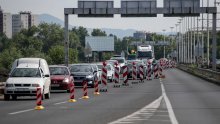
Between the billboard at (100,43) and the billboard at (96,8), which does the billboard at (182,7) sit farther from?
the billboard at (100,43)

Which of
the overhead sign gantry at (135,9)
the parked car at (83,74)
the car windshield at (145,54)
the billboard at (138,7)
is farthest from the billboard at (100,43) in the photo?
the parked car at (83,74)

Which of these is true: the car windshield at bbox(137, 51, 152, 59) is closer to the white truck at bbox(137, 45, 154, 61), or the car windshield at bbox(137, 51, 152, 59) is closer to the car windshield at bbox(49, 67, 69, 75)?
the white truck at bbox(137, 45, 154, 61)

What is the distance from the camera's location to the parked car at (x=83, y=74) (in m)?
Answer: 44.1

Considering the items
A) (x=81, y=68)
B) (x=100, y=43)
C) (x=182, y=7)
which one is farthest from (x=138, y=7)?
(x=100, y=43)

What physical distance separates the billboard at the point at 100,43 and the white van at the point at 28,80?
105 meters

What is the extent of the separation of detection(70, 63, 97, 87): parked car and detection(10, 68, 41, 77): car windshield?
13695mm

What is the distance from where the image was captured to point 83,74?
4416 cm

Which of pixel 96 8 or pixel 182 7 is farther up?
pixel 182 7

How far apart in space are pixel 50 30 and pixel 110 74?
134m

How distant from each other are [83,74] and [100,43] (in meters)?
94.5

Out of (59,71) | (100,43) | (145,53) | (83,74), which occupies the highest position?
(100,43)

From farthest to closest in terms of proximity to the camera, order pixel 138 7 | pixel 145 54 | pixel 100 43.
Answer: pixel 100 43 → pixel 145 54 → pixel 138 7

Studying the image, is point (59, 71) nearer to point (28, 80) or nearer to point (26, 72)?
point (26, 72)

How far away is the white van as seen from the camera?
2870 cm
